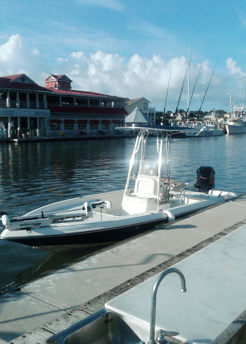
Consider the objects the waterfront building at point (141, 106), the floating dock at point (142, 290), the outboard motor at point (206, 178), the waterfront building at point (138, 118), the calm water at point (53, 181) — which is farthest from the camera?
the waterfront building at point (141, 106)

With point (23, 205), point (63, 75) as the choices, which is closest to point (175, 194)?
point (23, 205)

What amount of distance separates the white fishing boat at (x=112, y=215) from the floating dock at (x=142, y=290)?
1168 mm

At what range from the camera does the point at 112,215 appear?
33.1 ft

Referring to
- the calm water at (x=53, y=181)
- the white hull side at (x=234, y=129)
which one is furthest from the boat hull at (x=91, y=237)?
the white hull side at (x=234, y=129)

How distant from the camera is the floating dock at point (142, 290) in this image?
13.6ft

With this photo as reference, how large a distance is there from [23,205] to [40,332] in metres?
11.4

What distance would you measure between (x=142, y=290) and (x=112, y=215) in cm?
520

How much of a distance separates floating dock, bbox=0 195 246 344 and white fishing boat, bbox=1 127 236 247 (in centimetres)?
117

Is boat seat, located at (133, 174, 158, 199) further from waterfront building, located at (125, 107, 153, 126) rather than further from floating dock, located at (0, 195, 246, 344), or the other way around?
waterfront building, located at (125, 107, 153, 126)

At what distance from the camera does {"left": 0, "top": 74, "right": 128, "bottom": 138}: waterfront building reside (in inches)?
2073

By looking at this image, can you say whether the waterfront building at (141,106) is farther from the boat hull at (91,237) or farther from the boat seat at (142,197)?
the boat hull at (91,237)

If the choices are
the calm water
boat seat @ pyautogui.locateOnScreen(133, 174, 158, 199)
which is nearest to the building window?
the calm water

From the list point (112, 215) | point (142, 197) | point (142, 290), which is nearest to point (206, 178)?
point (142, 197)

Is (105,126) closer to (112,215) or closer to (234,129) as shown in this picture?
(234,129)
